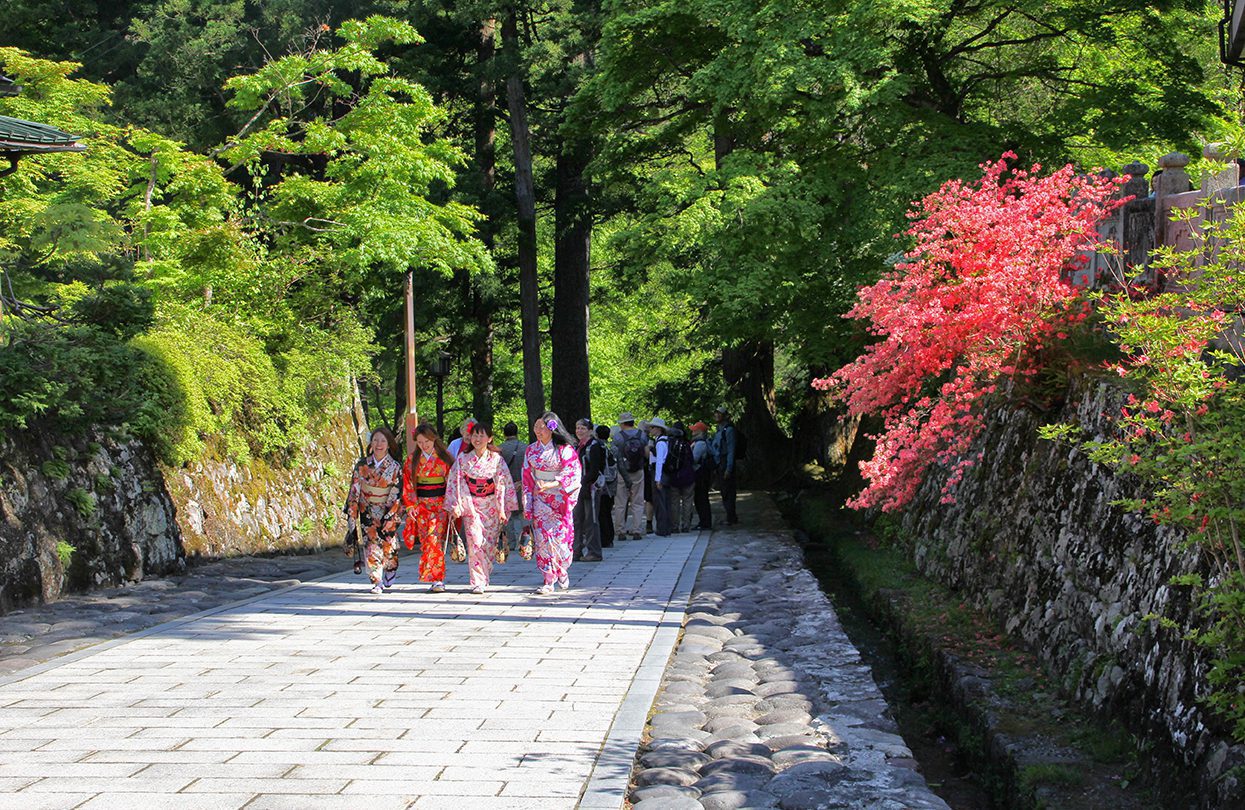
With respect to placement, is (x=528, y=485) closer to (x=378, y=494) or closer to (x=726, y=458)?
(x=378, y=494)

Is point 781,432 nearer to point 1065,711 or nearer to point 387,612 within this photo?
point 387,612

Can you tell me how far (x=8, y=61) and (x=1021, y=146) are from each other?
17996 mm

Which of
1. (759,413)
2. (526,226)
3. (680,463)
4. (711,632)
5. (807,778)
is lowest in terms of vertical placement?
(807,778)

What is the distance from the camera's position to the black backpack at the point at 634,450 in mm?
19266

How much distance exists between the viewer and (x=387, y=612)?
11383 mm

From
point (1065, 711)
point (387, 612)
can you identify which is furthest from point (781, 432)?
point (1065, 711)

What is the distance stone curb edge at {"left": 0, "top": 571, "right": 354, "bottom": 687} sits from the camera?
824 cm

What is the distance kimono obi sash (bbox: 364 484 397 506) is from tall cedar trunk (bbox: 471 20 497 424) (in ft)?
49.4

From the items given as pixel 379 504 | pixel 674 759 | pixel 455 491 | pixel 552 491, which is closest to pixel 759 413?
pixel 552 491

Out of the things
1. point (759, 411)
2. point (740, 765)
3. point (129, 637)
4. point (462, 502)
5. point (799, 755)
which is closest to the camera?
point (740, 765)

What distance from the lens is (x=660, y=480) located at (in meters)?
20.6

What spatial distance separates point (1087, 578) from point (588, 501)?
9.16 m

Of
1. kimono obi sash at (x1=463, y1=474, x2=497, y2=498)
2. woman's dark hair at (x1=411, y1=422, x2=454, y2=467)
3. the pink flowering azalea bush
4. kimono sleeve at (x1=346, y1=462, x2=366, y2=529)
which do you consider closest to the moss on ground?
the pink flowering azalea bush

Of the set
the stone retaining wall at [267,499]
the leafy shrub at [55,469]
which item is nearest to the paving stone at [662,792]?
the leafy shrub at [55,469]
